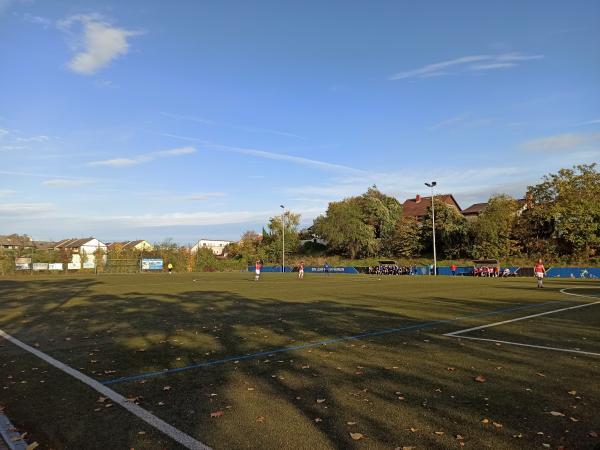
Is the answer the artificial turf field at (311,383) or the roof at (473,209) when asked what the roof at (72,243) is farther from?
the artificial turf field at (311,383)

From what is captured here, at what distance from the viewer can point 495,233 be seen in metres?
58.5

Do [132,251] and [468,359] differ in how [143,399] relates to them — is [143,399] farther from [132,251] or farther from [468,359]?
[132,251]

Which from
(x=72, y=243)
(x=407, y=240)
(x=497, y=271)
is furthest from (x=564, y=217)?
(x=72, y=243)

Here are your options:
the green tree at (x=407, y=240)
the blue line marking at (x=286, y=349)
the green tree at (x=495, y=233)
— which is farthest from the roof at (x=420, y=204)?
the blue line marking at (x=286, y=349)

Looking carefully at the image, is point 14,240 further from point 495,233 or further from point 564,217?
point 564,217

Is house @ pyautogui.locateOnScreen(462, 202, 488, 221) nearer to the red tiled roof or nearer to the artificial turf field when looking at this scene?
the red tiled roof

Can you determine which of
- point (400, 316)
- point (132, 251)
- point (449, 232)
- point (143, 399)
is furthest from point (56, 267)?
point (143, 399)

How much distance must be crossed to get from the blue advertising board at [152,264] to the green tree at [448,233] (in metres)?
40.3

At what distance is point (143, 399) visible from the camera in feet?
19.2

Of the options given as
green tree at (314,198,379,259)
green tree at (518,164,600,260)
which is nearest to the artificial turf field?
green tree at (518,164,600,260)

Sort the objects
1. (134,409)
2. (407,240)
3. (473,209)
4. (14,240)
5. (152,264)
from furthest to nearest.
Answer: (14,240) → (473,209) → (407,240) → (152,264) → (134,409)

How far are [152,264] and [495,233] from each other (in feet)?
159

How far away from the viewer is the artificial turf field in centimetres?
464

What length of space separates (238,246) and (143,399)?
9117 centimetres
